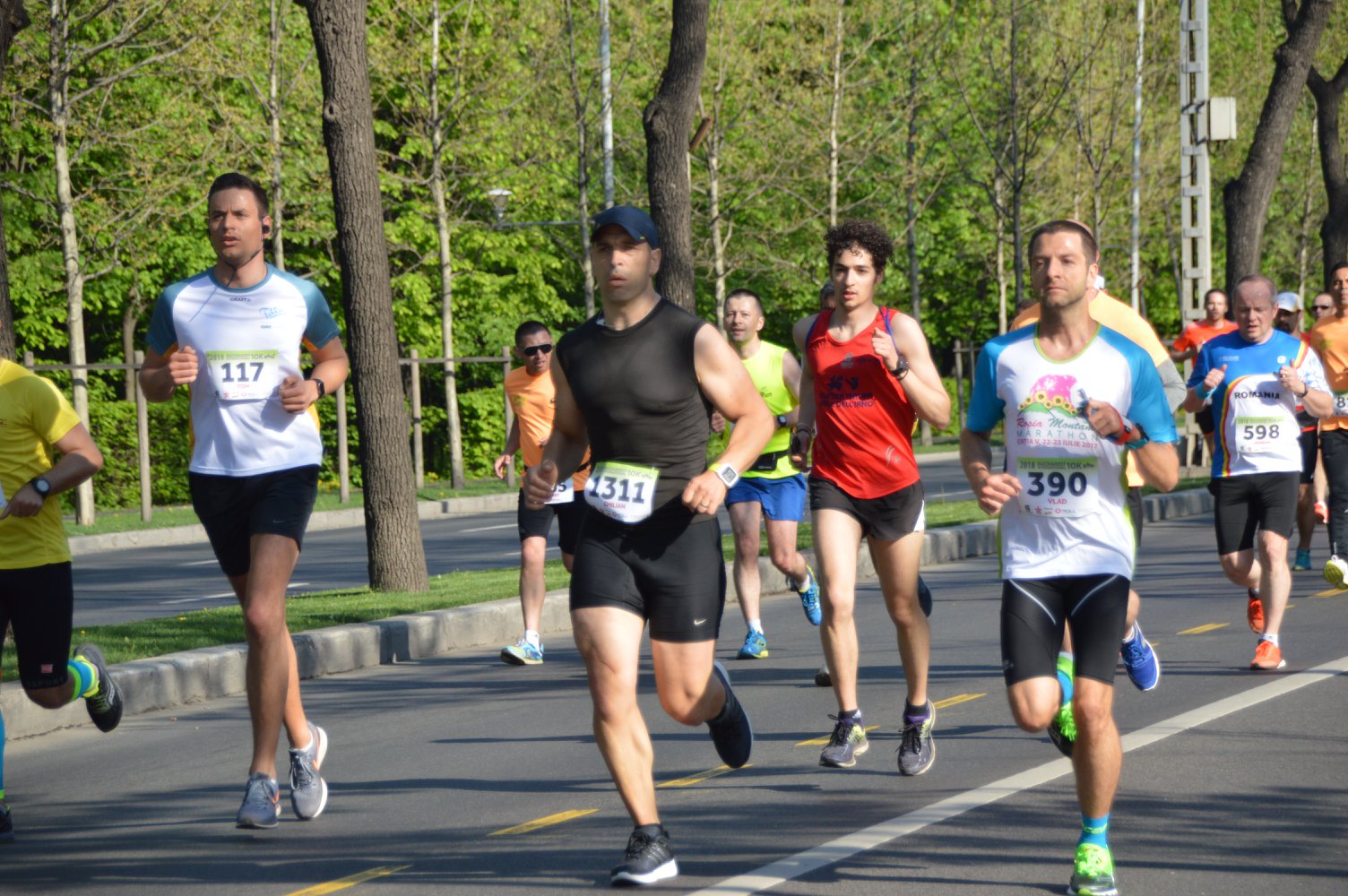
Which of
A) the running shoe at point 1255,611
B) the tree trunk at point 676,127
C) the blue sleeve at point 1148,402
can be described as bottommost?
the running shoe at point 1255,611

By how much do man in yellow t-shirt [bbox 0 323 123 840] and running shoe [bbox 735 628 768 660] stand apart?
4517mm

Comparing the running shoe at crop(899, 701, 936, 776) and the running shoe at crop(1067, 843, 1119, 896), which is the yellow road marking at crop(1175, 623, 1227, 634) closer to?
the running shoe at crop(899, 701, 936, 776)

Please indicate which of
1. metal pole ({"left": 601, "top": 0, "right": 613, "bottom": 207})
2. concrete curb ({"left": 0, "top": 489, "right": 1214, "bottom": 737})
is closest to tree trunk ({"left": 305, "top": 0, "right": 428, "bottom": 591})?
concrete curb ({"left": 0, "top": 489, "right": 1214, "bottom": 737})

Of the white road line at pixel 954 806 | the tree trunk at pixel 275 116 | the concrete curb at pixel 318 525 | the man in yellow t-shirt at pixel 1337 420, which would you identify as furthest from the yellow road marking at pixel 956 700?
the tree trunk at pixel 275 116

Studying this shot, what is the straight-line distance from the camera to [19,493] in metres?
6.61

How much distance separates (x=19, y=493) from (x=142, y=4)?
19.7 meters

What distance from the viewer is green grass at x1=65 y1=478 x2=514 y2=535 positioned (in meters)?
22.8

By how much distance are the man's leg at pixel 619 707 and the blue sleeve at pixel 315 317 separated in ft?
6.35

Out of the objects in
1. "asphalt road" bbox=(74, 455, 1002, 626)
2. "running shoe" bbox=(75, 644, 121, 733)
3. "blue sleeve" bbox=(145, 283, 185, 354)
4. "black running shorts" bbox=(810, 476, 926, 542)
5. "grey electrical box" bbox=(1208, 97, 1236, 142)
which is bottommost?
"asphalt road" bbox=(74, 455, 1002, 626)

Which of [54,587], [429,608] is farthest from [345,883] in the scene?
[429,608]

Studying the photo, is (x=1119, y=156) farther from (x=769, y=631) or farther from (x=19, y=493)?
(x=19, y=493)

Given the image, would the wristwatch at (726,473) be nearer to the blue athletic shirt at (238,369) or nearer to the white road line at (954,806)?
the white road line at (954,806)

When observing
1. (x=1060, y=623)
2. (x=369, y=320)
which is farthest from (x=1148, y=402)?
(x=369, y=320)

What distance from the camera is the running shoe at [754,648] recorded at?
34.7 ft
